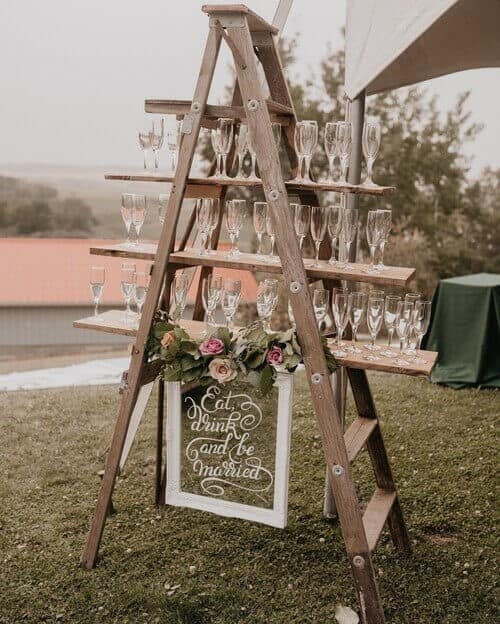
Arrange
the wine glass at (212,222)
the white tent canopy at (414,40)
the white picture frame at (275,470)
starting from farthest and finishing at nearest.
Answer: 1. the wine glass at (212,222)
2. the white picture frame at (275,470)
3. the white tent canopy at (414,40)

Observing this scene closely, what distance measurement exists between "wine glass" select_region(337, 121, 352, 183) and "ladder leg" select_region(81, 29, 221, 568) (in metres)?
0.48

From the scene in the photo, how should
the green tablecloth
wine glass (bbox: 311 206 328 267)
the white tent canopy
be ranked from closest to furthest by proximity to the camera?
the white tent canopy, wine glass (bbox: 311 206 328 267), the green tablecloth

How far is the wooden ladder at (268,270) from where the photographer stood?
2.33 metres

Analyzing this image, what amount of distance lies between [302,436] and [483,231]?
16957 mm

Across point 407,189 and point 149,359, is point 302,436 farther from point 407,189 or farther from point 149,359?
point 407,189

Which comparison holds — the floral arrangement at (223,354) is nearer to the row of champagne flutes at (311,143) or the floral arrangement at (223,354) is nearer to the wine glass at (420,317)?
the wine glass at (420,317)

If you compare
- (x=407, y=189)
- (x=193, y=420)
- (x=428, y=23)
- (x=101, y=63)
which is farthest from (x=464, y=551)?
(x=101, y=63)

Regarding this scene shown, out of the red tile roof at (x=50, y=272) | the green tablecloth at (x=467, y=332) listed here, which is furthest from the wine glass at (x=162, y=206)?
the red tile roof at (x=50, y=272)

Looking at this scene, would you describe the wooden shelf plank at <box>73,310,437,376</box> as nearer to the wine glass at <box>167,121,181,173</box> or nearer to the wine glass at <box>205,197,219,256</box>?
the wine glass at <box>205,197,219,256</box>

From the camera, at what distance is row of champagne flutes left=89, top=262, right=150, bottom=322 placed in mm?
2715

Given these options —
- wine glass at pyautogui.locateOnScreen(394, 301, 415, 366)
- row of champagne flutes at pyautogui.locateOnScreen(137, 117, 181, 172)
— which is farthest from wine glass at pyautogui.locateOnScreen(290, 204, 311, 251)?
row of champagne flutes at pyautogui.locateOnScreen(137, 117, 181, 172)

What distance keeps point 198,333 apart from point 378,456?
0.86m

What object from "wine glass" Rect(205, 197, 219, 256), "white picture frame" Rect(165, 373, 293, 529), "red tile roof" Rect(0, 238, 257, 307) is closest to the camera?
"white picture frame" Rect(165, 373, 293, 529)

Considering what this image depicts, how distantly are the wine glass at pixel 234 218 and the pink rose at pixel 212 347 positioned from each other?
0.34m
